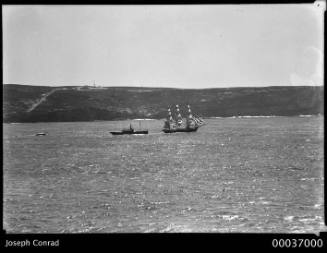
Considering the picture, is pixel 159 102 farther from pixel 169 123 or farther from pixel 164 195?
pixel 164 195

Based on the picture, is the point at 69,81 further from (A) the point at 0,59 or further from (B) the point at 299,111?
(B) the point at 299,111
